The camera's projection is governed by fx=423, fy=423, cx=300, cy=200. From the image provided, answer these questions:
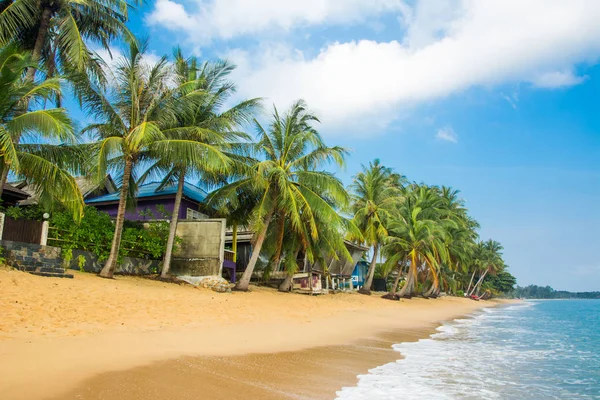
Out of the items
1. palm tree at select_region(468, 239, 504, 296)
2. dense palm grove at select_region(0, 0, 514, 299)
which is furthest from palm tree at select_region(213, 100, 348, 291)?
palm tree at select_region(468, 239, 504, 296)

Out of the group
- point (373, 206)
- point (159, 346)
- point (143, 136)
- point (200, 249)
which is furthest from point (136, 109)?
point (373, 206)

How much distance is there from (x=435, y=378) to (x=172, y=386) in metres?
4.30

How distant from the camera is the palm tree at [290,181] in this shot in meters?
17.6

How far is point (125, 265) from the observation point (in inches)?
625

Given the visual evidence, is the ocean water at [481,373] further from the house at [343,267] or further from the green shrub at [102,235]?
the house at [343,267]

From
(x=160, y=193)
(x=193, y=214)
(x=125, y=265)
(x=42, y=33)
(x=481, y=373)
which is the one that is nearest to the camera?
(x=481, y=373)

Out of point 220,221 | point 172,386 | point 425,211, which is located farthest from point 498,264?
point 172,386

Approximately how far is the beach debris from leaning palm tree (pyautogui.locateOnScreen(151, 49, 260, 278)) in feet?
3.42

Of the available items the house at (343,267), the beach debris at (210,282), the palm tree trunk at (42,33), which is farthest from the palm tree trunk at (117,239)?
the house at (343,267)

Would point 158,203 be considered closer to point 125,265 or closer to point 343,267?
point 125,265

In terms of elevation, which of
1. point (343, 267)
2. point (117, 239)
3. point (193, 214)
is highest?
point (193, 214)

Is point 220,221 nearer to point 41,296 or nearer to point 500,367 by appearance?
point 41,296

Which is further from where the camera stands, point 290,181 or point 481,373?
point 290,181

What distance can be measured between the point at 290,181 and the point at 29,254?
974 cm
